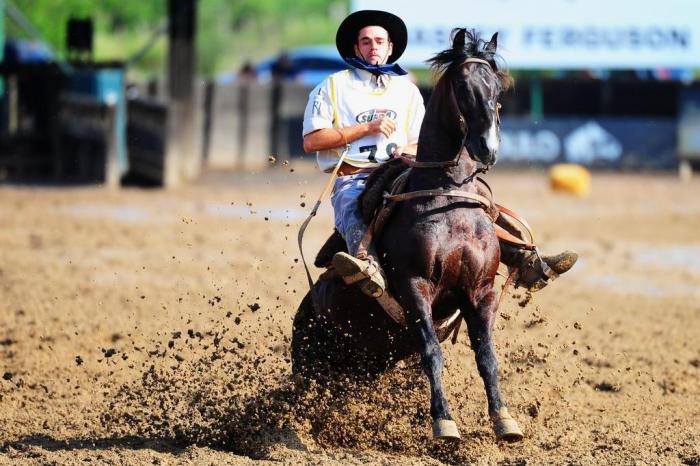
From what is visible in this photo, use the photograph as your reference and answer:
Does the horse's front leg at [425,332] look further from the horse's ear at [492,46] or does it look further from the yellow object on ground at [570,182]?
the yellow object on ground at [570,182]

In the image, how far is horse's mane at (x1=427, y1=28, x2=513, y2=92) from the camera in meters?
5.34

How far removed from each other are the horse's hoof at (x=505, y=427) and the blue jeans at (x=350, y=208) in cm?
98

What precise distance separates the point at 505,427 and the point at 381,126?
1.55 m

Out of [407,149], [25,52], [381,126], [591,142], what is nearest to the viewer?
[381,126]

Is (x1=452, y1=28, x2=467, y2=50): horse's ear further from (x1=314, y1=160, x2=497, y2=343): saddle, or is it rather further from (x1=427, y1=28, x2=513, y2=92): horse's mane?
(x1=314, y1=160, x2=497, y2=343): saddle

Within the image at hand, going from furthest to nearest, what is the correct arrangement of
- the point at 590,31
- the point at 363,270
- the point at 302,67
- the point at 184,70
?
1. the point at 302,67
2. the point at 590,31
3. the point at 184,70
4. the point at 363,270

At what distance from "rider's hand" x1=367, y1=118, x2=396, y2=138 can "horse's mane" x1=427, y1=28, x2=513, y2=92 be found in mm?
439

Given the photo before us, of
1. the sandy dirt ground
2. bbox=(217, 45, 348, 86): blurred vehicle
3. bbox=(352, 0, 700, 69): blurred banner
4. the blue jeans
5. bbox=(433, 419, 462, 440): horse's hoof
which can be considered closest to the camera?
bbox=(433, 419, 462, 440): horse's hoof

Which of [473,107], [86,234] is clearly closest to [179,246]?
[86,234]

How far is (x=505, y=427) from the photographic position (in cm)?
525

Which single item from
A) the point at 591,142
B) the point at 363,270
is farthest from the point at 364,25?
the point at 591,142

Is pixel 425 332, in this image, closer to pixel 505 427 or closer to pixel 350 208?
pixel 505 427

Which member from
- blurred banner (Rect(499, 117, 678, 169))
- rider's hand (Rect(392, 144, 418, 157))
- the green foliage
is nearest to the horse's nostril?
rider's hand (Rect(392, 144, 418, 157))

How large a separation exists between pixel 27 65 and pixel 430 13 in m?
7.85
